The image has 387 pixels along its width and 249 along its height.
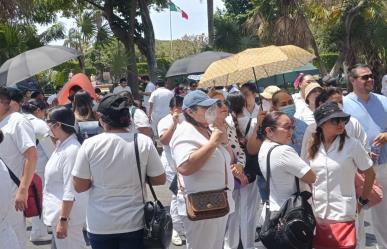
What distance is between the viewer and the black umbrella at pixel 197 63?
12508 mm

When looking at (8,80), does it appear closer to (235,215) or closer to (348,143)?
(235,215)

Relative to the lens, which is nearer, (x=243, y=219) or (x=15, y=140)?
(x=15, y=140)

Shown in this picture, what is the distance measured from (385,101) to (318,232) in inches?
73.9

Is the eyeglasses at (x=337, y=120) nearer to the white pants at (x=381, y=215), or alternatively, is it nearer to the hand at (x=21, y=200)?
the white pants at (x=381, y=215)

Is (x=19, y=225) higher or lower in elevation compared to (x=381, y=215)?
higher

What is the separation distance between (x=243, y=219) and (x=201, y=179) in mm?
2059

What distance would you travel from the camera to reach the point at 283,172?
450 cm

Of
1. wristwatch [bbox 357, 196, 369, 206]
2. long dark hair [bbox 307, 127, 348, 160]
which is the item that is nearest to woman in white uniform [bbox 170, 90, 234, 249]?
long dark hair [bbox 307, 127, 348, 160]

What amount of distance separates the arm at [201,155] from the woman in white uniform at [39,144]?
265 centimetres

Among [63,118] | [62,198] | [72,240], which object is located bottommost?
[72,240]

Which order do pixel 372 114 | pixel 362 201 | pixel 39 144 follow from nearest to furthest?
pixel 362 201 → pixel 372 114 → pixel 39 144

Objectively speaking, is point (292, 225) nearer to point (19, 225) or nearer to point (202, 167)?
point (202, 167)

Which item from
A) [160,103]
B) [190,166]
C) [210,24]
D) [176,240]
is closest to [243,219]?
[176,240]

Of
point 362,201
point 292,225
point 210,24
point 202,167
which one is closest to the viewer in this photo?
point 292,225
